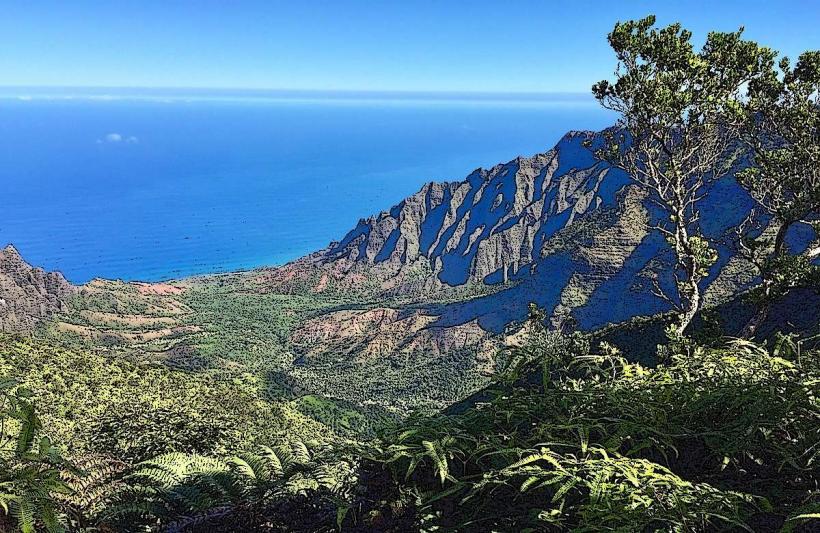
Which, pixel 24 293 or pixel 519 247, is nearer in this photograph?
pixel 24 293

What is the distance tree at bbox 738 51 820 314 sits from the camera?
33.6ft

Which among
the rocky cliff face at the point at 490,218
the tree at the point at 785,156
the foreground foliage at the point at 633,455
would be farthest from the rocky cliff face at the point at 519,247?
the foreground foliage at the point at 633,455

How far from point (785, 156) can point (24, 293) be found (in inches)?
4257

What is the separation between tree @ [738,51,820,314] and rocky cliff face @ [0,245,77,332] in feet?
320

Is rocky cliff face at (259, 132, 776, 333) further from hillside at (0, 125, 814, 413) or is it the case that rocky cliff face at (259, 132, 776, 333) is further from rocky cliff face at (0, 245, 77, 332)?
rocky cliff face at (0, 245, 77, 332)

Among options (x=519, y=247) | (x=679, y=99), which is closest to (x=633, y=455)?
(x=679, y=99)

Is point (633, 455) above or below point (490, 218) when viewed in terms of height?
below

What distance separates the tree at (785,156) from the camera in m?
10.2

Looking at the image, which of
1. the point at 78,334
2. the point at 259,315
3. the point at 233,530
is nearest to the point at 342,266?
the point at 259,315

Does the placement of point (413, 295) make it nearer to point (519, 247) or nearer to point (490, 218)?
point (519, 247)

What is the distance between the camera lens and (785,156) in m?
10.8

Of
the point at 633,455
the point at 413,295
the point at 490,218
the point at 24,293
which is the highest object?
the point at 490,218

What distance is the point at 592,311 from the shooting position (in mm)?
92625

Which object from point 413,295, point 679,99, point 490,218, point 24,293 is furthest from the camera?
point 490,218
